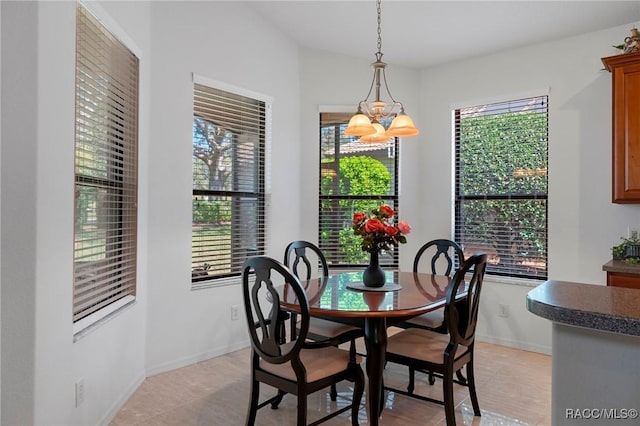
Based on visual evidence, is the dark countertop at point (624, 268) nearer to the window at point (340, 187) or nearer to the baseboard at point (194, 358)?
the window at point (340, 187)

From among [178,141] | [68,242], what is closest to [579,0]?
[178,141]

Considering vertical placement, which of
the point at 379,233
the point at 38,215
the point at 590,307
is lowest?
the point at 590,307

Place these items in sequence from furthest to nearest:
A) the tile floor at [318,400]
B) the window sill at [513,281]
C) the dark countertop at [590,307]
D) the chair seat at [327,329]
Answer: the window sill at [513,281]
the chair seat at [327,329]
the tile floor at [318,400]
the dark countertop at [590,307]

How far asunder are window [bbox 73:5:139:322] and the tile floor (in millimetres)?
750

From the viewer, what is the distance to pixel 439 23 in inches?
142

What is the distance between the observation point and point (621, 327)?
3.11ft

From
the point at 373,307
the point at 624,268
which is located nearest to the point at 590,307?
the point at 373,307

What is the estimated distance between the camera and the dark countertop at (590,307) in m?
0.96

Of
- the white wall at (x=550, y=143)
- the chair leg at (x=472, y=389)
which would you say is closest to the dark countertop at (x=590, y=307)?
the chair leg at (x=472, y=389)

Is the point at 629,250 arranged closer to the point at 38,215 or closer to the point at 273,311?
the point at 273,311

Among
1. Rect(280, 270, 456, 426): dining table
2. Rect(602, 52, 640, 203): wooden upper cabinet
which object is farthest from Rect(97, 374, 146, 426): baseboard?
Rect(602, 52, 640, 203): wooden upper cabinet

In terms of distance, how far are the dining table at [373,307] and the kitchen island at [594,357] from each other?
1.15m

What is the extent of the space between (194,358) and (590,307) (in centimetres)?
314

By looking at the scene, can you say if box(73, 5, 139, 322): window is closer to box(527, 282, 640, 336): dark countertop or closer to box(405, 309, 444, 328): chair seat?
box(405, 309, 444, 328): chair seat
